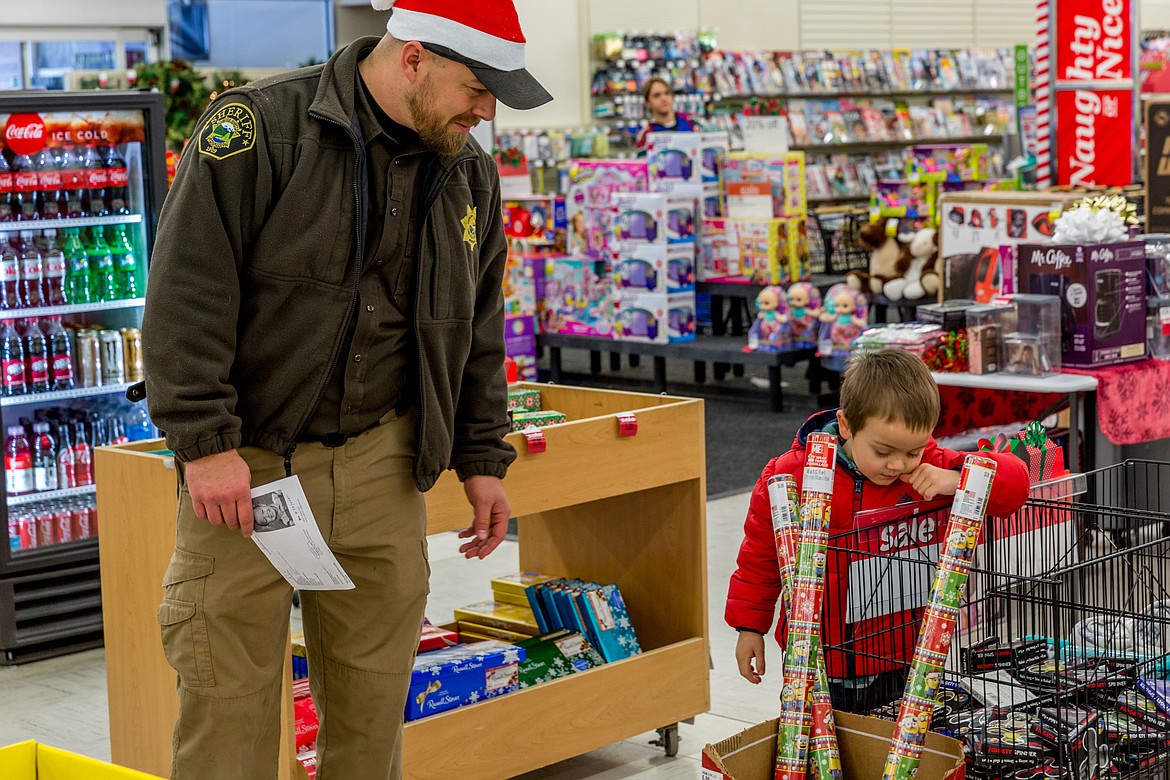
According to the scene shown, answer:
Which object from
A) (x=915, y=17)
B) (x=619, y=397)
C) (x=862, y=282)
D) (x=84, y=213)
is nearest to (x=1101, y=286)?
(x=619, y=397)

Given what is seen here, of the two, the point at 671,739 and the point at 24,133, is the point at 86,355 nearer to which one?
the point at 24,133

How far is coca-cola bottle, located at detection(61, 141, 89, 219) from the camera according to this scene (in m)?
4.79

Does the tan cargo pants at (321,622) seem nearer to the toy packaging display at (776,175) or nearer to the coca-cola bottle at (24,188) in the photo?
the coca-cola bottle at (24,188)

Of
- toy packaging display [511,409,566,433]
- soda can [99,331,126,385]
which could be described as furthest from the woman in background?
toy packaging display [511,409,566,433]

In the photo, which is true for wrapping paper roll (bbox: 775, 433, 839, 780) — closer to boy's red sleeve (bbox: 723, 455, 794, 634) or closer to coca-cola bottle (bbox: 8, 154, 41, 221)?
boy's red sleeve (bbox: 723, 455, 794, 634)

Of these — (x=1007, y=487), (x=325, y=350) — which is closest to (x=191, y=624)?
(x=325, y=350)

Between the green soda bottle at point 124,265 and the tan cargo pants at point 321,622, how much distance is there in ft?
9.53

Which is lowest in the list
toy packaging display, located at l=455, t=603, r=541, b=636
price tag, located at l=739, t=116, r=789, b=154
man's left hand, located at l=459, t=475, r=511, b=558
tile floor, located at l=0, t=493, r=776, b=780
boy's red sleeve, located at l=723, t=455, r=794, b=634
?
tile floor, located at l=0, t=493, r=776, b=780

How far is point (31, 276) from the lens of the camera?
4.77m

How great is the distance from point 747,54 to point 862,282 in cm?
476

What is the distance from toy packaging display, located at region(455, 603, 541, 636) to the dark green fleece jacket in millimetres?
1333

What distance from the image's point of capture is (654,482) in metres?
3.56

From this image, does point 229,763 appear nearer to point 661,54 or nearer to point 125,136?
point 125,136

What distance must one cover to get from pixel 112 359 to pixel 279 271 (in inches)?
120
